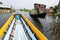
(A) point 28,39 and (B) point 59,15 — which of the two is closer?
(A) point 28,39

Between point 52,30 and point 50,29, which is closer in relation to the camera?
point 52,30

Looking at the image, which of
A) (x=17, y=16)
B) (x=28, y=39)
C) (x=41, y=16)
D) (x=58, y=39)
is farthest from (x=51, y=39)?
(x=41, y=16)

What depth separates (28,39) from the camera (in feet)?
28.0

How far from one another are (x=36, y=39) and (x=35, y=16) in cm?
1789

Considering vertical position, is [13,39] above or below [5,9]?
above

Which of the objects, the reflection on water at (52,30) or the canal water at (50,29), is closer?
the reflection on water at (52,30)

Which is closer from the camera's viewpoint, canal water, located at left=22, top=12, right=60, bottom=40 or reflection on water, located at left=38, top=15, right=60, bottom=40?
reflection on water, located at left=38, top=15, right=60, bottom=40

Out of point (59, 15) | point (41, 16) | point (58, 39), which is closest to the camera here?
point (58, 39)

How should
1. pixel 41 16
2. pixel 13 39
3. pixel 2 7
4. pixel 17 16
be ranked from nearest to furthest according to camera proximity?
1. pixel 13 39
2. pixel 17 16
3. pixel 41 16
4. pixel 2 7

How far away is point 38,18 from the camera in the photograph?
82.8 ft

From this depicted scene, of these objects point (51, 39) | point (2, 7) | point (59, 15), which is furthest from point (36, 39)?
point (2, 7)

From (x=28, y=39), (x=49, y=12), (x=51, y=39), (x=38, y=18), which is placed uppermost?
(x=28, y=39)

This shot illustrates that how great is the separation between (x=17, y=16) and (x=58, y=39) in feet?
33.4

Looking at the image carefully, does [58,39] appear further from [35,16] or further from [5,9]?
[5,9]
